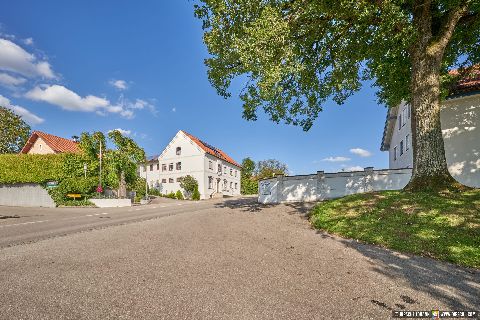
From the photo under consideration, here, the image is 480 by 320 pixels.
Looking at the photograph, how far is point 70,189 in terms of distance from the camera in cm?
2516

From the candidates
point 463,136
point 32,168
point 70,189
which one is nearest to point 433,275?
point 463,136

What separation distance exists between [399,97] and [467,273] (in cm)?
1130

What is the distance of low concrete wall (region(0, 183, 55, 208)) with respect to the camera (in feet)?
83.6

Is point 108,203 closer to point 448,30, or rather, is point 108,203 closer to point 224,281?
point 224,281

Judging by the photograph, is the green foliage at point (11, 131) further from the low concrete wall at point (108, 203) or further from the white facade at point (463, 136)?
the white facade at point (463, 136)

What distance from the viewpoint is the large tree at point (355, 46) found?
9.70m

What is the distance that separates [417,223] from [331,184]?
10.1 meters

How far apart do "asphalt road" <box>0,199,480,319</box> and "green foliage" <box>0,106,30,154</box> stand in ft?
158

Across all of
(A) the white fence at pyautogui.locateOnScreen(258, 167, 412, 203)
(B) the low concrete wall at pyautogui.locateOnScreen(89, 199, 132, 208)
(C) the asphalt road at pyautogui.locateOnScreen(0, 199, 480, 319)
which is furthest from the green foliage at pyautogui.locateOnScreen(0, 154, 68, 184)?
(C) the asphalt road at pyautogui.locateOnScreen(0, 199, 480, 319)

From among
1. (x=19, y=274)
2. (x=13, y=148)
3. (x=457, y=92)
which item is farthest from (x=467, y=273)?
(x=13, y=148)

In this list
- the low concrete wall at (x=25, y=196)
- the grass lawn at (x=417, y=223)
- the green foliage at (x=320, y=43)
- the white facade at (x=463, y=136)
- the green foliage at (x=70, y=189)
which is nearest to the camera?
the grass lawn at (x=417, y=223)

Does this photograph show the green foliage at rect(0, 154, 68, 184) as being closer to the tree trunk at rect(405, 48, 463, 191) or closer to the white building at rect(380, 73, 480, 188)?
the tree trunk at rect(405, 48, 463, 191)

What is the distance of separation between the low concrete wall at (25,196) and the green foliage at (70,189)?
78cm

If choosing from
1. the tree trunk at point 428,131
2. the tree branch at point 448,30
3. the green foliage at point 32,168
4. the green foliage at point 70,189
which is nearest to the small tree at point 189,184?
the green foliage at point 70,189
